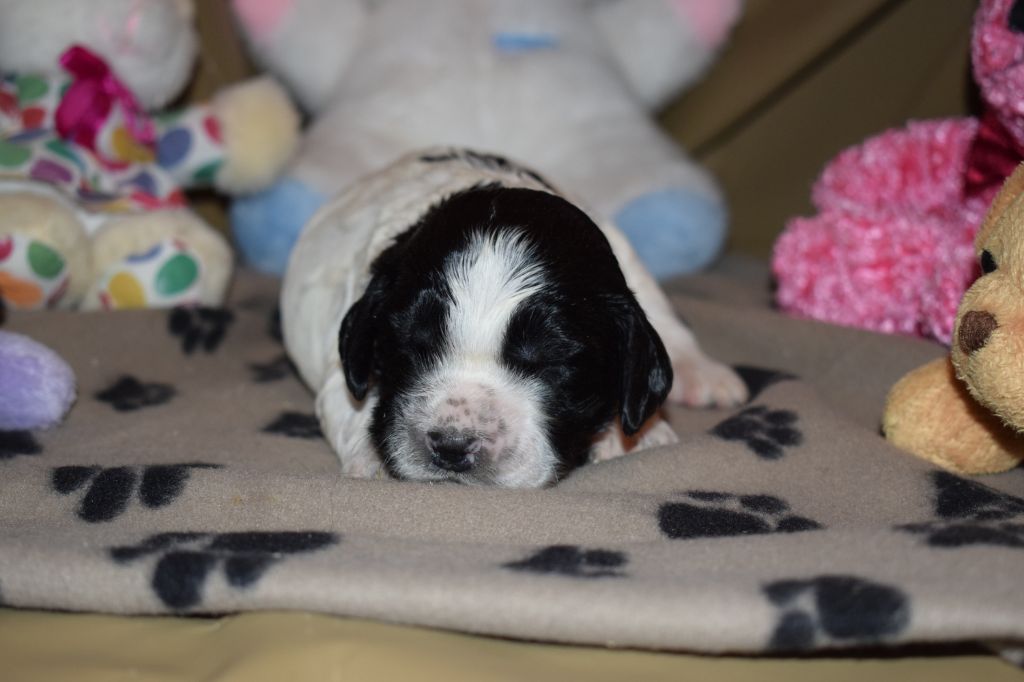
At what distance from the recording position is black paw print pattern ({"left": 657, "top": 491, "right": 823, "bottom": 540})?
2576mm

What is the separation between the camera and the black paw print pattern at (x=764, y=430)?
9.89ft

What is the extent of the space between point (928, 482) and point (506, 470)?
1030 millimetres

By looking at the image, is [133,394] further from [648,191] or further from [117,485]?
[648,191]

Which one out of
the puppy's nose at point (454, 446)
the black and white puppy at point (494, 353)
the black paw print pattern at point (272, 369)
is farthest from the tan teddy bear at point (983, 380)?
the black paw print pattern at point (272, 369)

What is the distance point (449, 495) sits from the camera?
261 cm

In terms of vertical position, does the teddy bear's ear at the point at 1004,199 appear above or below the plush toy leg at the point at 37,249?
above

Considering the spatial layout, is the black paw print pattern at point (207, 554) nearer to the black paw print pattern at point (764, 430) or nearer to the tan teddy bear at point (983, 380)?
the black paw print pattern at point (764, 430)

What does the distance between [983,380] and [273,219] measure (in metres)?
2.92

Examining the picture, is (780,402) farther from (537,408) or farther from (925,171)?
(925,171)

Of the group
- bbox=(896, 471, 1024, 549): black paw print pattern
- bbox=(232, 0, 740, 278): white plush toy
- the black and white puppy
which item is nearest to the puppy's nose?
the black and white puppy

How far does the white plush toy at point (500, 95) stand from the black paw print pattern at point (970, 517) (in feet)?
6.72

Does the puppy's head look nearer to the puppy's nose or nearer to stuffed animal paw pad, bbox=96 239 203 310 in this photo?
the puppy's nose

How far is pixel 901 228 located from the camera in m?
3.96

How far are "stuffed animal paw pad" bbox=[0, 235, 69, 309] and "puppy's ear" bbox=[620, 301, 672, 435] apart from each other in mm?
2114
